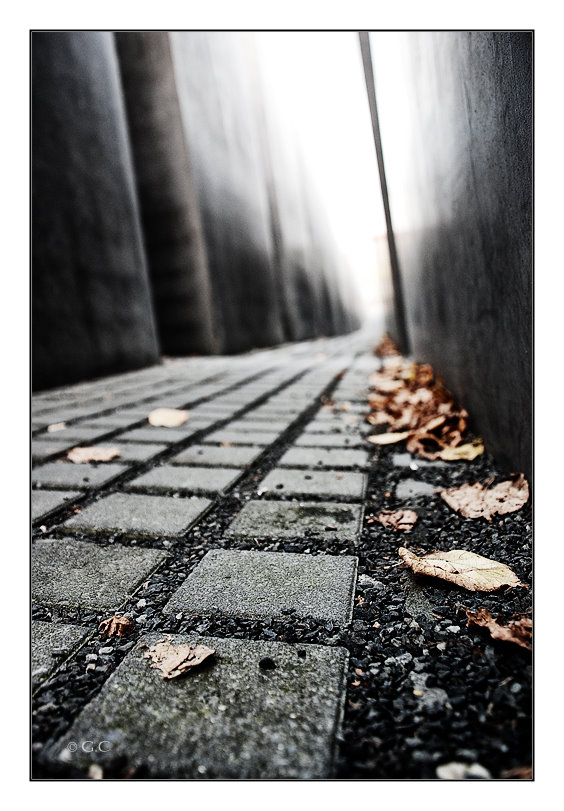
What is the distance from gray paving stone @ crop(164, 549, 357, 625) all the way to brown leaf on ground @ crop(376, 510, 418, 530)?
22 centimetres

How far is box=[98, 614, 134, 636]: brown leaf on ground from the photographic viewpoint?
36.1 inches

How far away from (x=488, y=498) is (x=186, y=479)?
3.18 ft

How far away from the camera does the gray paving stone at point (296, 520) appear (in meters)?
1.33

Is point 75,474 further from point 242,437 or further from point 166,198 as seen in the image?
point 166,198

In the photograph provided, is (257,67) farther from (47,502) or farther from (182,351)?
(47,502)

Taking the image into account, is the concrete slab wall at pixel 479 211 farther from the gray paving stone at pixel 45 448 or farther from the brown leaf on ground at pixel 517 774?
the gray paving stone at pixel 45 448

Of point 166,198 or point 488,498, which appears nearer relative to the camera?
point 488,498

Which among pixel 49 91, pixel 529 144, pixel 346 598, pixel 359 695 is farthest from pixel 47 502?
pixel 49 91

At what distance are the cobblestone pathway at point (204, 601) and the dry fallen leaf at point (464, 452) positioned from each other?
0.59 ft

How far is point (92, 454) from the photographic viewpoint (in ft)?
6.93

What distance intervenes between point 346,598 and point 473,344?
1.32 meters

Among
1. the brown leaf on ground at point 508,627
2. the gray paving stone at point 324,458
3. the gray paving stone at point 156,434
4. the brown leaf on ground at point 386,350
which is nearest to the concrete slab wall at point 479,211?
the gray paving stone at point 324,458

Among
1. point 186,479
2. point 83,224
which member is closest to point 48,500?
point 186,479

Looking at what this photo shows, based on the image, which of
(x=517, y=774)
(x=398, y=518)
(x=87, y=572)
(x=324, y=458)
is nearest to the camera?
(x=517, y=774)
